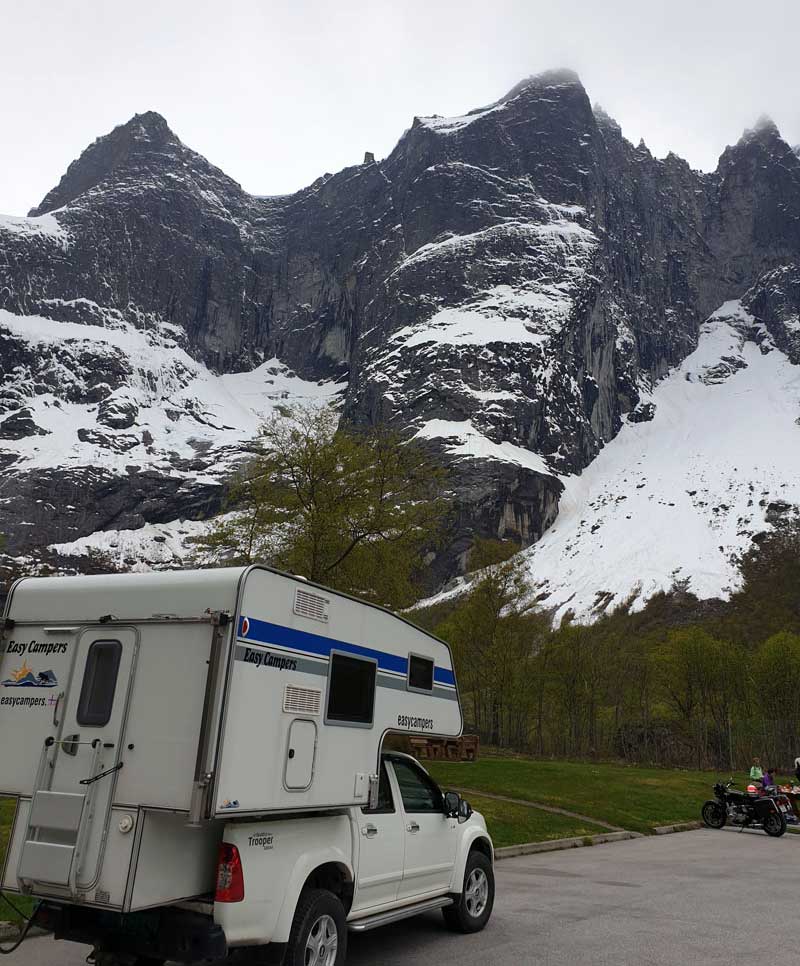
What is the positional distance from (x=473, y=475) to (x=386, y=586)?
123199 millimetres

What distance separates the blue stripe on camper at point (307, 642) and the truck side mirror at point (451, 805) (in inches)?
68.1

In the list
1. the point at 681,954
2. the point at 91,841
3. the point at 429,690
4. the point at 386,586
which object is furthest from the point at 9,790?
the point at 386,586

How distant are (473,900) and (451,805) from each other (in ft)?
4.09

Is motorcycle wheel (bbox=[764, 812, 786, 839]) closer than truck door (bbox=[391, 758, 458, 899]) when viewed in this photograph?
No

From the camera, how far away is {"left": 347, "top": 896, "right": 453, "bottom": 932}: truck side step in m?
6.91

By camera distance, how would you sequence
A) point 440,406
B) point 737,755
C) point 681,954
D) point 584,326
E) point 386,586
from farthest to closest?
point 584,326, point 440,406, point 737,755, point 386,586, point 681,954

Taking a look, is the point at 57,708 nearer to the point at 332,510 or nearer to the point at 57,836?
the point at 57,836

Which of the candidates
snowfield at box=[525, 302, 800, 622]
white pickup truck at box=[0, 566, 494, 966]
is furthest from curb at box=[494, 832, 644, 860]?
snowfield at box=[525, 302, 800, 622]

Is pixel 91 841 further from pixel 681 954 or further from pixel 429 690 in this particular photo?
pixel 681 954

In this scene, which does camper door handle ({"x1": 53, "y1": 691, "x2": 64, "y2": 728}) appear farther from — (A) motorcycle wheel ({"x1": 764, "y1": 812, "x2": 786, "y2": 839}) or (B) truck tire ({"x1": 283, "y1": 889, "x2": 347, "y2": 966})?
(A) motorcycle wheel ({"x1": 764, "y1": 812, "x2": 786, "y2": 839})

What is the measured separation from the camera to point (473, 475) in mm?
148750

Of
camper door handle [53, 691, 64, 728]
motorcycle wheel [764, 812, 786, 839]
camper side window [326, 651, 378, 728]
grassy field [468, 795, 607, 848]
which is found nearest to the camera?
camper door handle [53, 691, 64, 728]

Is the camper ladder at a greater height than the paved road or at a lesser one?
greater

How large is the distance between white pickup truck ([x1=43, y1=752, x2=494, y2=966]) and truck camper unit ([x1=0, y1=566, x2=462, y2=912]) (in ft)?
0.80
